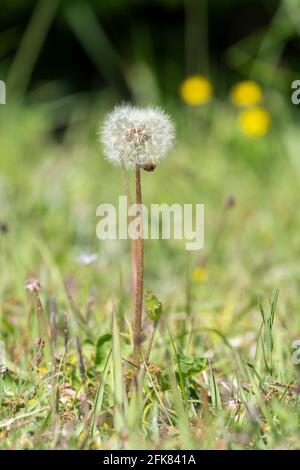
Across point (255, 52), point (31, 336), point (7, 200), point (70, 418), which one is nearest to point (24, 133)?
point (7, 200)

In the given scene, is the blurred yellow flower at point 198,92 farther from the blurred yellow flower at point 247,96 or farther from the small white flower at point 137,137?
the small white flower at point 137,137

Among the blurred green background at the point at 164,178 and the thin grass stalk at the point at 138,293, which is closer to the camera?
the thin grass stalk at the point at 138,293

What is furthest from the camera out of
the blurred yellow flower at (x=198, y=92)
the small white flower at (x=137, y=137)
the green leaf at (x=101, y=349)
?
the blurred yellow flower at (x=198, y=92)

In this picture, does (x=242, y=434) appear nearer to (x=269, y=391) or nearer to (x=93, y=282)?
(x=269, y=391)

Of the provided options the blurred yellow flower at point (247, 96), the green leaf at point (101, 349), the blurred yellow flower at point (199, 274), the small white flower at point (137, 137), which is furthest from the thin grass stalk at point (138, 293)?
the blurred yellow flower at point (247, 96)

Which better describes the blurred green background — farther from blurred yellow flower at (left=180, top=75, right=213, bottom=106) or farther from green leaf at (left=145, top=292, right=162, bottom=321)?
green leaf at (left=145, top=292, right=162, bottom=321)

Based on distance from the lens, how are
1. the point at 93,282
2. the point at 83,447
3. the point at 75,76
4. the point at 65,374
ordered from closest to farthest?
the point at 83,447 < the point at 65,374 < the point at 93,282 < the point at 75,76

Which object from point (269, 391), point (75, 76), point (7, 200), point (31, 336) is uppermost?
point (75, 76)

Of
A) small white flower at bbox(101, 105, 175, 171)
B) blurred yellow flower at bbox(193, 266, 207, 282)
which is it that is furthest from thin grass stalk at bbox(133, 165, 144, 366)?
blurred yellow flower at bbox(193, 266, 207, 282)

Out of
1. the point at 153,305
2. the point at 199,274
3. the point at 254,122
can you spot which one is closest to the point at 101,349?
the point at 153,305
